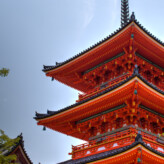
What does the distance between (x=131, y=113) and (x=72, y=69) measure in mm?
6652

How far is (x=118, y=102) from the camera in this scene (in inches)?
566

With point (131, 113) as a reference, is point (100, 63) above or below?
above

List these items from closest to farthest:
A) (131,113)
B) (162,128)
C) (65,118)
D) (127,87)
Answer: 1. (127,87)
2. (131,113)
3. (162,128)
4. (65,118)

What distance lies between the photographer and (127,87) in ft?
42.2

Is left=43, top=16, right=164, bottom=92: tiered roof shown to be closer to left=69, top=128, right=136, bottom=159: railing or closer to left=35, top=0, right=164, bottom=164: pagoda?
left=35, top=0, right=164, bottom=164: pagoda

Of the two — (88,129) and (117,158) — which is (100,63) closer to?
(88,129)

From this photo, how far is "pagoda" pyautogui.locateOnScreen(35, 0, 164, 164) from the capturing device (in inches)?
492

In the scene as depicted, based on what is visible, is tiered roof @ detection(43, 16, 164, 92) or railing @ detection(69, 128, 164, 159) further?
tiered roof @ detection(43, 16, 164, 92)

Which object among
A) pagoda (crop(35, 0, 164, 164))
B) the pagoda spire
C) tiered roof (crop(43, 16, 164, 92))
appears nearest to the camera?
pagoda (crop(35, 0, 164, 164))

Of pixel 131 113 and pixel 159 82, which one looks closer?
pixel 131 113

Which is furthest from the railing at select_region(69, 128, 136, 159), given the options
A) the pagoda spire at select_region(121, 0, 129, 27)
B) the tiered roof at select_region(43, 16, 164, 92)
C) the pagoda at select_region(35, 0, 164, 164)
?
the pagoda spire at select_region(121, 0, 129, 27)

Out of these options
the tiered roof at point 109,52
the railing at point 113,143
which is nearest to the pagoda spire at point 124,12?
the tiered roof at point 109,52

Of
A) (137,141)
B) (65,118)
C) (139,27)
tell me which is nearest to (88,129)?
(65,118)

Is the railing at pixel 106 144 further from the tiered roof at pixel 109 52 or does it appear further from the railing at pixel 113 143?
the tiered roof at pixel 109 52
